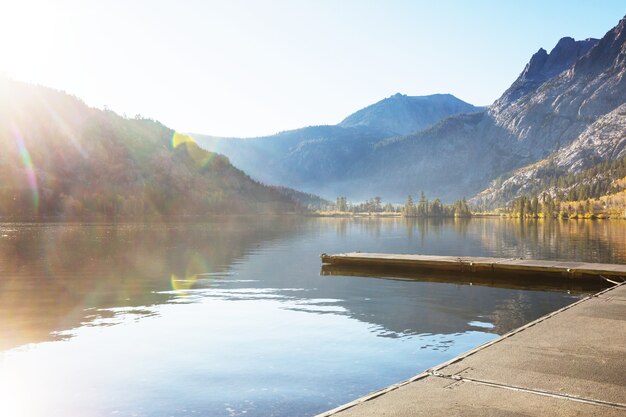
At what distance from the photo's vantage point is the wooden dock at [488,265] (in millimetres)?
44719

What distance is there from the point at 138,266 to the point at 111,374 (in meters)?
41.4

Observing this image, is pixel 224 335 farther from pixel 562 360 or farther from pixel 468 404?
pixel 468 404

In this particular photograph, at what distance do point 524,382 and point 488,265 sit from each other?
120ft

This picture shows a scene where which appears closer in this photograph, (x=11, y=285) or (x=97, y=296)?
(x=97, y=296)

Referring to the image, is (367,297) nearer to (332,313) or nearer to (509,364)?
(332,313)

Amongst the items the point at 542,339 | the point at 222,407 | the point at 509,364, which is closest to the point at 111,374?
the point at 222,407

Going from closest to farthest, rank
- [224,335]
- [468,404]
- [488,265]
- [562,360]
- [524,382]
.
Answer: [468,404] < [524,382] < [562,360] < [224,335] < [488,265]

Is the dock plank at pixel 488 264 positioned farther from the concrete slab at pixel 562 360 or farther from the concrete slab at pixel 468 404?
the concrete slab at pixel 468 404

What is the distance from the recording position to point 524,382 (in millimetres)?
14453

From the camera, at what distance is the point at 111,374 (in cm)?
2144

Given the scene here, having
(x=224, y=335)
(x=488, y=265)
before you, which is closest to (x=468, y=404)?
(x=224, y=335)

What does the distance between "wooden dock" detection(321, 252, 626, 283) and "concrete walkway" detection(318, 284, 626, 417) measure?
84.6 feet

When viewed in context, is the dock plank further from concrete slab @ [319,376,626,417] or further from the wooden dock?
concrete slab @ [319,376,626,417]

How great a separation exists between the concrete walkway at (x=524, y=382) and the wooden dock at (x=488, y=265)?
84.6 ft
